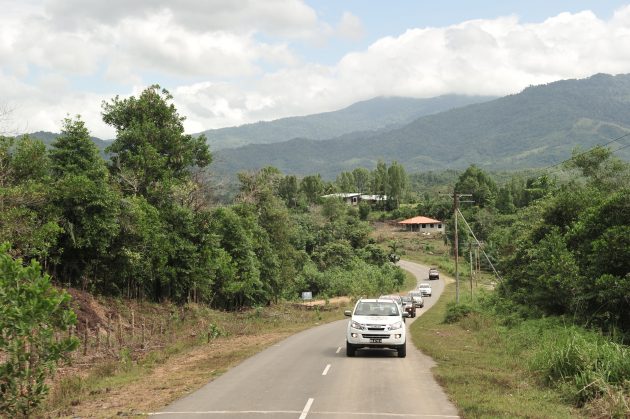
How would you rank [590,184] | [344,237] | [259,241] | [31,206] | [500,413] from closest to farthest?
[500,413], [31,206], [590,184], [259,241], [344,237]

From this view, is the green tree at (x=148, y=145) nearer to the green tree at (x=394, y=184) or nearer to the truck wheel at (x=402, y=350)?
the truck wheel at (x=402, y=350)

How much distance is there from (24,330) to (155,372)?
800 centimetres

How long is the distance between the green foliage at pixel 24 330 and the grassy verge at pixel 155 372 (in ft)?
3.58

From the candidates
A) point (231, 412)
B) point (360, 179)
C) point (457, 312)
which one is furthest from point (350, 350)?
point (360, 179)

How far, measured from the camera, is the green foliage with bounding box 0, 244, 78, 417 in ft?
33.4

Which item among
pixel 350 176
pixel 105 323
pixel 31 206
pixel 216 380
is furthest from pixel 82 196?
pixel 350 176

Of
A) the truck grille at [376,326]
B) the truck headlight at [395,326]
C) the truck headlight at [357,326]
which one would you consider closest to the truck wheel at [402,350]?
the truck headlight at [395,326]

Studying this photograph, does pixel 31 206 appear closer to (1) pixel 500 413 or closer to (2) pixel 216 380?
(2) pixel 216 380

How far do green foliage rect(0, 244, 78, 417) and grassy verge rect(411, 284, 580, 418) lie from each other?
770 cm

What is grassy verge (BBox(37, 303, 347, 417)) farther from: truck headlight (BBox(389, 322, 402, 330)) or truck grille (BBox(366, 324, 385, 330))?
truck headlight (BBox(389, 322, 402, 330))

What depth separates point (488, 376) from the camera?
15672 mm

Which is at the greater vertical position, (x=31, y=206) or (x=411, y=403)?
(x=31, y=206)

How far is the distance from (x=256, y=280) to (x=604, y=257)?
3026 centimetres

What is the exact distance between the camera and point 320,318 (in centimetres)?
4678
